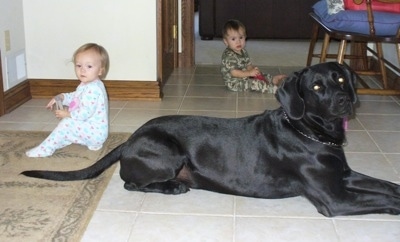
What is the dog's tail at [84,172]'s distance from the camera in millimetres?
2359

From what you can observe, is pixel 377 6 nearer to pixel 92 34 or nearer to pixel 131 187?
pixel 92 34

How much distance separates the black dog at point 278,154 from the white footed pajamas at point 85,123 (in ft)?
1.67

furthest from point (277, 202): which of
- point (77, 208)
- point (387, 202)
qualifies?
point (77, 208)

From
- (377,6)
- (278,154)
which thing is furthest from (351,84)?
(377,6)

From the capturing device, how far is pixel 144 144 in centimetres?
224

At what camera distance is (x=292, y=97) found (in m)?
2.09

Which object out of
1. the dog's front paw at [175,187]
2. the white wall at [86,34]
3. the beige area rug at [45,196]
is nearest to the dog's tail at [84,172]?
the beige area rug at [45,196]

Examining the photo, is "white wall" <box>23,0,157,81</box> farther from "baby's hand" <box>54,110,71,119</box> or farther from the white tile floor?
the white tile floor

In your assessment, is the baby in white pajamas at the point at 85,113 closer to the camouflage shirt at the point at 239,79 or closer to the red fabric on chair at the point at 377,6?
the camouflage shirt at the point at 239,79

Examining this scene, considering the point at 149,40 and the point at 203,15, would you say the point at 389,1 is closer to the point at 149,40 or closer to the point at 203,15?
the point at 149,40

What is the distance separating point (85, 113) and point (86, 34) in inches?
47.8

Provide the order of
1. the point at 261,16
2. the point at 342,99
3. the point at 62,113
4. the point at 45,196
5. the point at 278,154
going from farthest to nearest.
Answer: the point at 261,16, the point at 62,113, the point at 45,196, the point at 278,154, the point at 342,99

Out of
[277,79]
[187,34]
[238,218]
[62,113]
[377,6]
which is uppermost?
[377,6]

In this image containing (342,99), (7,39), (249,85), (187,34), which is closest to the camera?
(342,99)
